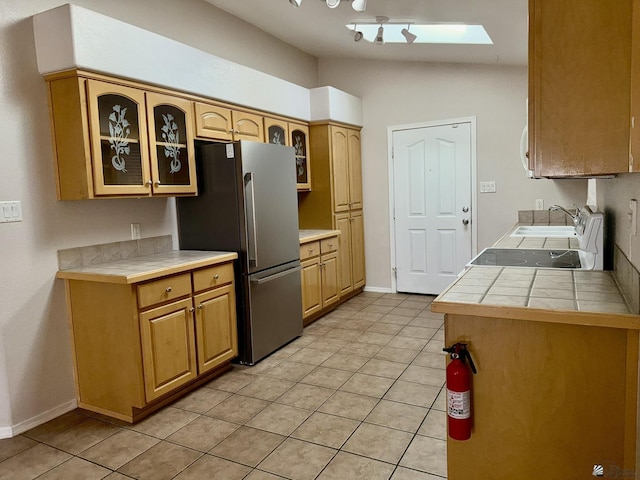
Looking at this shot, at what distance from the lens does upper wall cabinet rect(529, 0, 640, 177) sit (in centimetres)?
119

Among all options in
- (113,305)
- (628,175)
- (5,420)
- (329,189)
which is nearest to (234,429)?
(113,305)

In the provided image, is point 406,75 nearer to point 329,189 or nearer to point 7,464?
point 329,189

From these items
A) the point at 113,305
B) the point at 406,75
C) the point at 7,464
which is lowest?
the point at 7,464

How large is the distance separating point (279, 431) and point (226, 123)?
225 cm

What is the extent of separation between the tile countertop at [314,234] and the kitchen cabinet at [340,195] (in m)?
0.16

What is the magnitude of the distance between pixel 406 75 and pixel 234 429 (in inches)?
159

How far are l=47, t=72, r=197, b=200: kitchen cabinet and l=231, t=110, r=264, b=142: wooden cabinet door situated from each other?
2.04 ft

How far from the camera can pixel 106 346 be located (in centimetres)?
259

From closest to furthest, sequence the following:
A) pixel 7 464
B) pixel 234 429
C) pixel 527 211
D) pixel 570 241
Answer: pixel 7 464 < pixel 234 429 < pixel 570 241 < pixel 527 211

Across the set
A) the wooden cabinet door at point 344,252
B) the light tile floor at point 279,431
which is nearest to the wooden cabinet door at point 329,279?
the wooden cabinet door at point 344,252

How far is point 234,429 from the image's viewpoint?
7.95 feet

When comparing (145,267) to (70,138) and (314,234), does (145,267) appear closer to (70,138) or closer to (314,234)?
(70,138)

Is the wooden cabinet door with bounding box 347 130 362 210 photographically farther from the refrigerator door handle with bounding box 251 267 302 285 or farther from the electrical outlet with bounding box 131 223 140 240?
the electrical outlet with bounding box 131 223 140 240

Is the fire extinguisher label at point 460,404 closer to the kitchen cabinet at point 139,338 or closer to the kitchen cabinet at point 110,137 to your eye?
the kitchen cabinet at point 139,338
